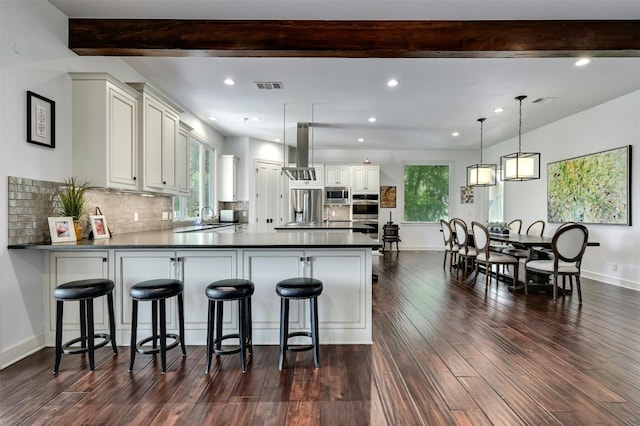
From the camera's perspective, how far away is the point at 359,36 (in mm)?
2932

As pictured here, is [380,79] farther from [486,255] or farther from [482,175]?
[486,255]

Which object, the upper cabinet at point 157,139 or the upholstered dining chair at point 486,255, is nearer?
the upper cabinet at point 157,139

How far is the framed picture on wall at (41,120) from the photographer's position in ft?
8.40

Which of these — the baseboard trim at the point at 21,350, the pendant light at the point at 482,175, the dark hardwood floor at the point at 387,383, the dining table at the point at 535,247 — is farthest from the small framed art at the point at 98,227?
the pendant light at the point at 482,175

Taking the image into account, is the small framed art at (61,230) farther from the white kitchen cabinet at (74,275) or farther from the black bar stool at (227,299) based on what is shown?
the black bar stool at (227,299)

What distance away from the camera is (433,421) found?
1793mm

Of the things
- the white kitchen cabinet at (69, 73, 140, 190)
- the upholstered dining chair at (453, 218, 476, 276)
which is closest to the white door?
the upholstered dining chair at (453, 218, 476, 276)

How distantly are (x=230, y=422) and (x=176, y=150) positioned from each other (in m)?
3.60

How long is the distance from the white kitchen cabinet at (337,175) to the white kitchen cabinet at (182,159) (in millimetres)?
4215

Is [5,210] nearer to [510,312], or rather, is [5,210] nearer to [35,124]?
[35,124]

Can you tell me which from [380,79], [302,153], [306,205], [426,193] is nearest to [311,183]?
[306,205]

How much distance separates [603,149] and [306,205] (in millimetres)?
6018

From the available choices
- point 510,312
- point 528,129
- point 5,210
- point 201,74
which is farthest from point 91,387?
point 528,129

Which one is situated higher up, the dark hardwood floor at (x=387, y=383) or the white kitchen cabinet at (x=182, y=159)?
the white kitchen cabinet at (x=182, y=159)
